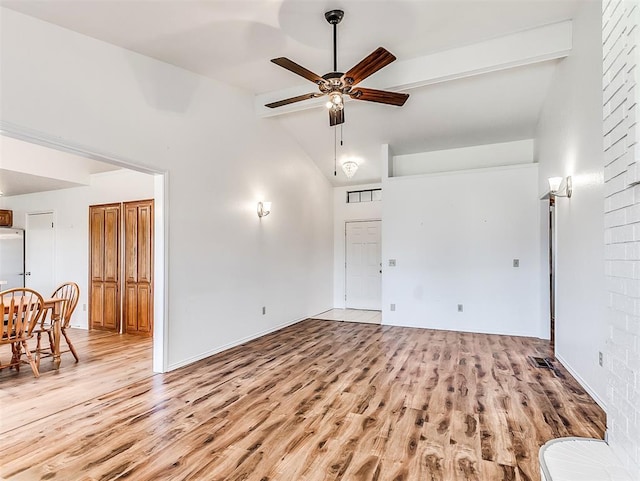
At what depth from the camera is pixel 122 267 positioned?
19.2 ft

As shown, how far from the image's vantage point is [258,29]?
3436 mm

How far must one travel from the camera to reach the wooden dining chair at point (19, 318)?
3488mm

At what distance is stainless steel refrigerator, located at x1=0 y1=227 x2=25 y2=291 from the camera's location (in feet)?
22.1

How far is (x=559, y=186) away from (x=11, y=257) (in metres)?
9.35

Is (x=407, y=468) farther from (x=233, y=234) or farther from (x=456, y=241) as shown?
(x=456, y=241)

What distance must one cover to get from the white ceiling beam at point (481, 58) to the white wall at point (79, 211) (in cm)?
430

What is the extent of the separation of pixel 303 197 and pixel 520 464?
5369mm

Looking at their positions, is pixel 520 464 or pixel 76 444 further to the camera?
pixel 76 444

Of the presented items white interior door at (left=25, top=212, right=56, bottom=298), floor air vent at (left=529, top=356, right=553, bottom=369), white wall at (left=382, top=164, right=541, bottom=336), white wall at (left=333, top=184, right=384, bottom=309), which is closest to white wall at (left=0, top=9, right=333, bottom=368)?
white wall at (left=333, top=184, right=384, bottom=309)

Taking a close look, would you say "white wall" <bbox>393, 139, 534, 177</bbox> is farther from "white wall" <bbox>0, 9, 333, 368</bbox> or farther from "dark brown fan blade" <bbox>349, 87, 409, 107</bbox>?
"dark brown fan blade" <bbox>349, 87, 409, 107</bbox>

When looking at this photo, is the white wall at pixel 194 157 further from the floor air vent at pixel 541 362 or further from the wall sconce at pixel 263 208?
the floor air vent at pixel 541 362

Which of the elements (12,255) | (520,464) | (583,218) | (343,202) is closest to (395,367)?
(520,464)

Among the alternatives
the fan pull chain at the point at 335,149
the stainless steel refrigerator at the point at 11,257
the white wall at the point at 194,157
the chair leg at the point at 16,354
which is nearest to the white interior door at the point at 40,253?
the stainless steel refrigerator at the point at 11,257

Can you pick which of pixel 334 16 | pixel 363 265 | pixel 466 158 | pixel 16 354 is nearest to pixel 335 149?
pixel 466 158
